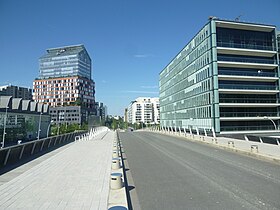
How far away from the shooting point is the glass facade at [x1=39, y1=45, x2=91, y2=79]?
14277 centimetres

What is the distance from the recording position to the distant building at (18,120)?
3200cm

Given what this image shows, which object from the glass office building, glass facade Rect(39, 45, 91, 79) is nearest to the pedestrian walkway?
the glass office building

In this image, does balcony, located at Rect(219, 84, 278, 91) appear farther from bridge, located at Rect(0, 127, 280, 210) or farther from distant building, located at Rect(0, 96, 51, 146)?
bridge, located at Rect(0, 127, 280, 210)

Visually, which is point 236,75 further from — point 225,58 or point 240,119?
point 240,119

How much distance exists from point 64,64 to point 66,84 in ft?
62.8

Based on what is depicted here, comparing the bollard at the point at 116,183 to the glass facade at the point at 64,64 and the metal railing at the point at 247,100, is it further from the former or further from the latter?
the glass facade at the point at 64,64

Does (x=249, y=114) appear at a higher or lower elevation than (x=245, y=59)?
lower

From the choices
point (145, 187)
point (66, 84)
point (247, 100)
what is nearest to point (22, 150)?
point (145, 187)

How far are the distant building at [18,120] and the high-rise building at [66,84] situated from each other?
69934mm

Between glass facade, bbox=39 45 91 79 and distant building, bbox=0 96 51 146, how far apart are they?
321 ft

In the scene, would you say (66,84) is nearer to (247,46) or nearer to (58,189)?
(247,46)

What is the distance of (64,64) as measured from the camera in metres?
144

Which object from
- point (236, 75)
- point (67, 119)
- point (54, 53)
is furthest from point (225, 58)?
point (54, 53)

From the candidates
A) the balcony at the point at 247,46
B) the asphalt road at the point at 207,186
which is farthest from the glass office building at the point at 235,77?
the asphalt road at the point at 207,186
